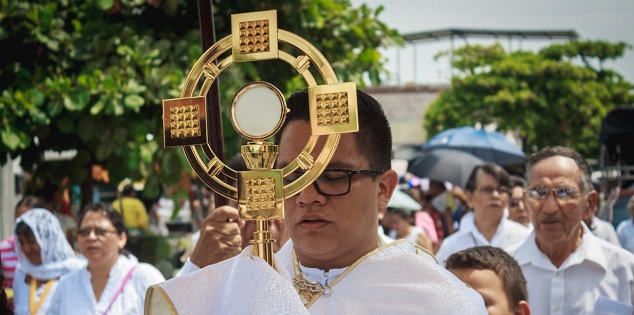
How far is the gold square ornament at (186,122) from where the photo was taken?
2174mm

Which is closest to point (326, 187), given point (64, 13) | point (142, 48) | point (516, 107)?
point (142, 48)

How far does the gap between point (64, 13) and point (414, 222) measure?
13.9 ft

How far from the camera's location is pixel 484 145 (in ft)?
39.8

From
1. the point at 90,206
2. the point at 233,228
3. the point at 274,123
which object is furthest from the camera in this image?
the point at 90,206

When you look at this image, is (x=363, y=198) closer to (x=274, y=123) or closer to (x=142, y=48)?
(x=274, y=123)

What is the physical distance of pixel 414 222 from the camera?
922cm

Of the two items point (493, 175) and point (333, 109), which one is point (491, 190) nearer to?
point (493, 175)

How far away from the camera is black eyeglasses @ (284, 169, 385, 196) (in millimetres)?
2203

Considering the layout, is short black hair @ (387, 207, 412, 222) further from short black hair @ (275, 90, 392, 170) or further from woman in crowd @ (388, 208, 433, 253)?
short black hair @ (275, 90, 392, 170)

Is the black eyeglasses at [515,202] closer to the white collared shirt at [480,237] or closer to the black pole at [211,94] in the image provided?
the white collared shirt at [480,237]

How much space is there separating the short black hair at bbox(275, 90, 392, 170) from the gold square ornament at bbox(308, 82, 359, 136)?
0.21 meters

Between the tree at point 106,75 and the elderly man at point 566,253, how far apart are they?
261 cm

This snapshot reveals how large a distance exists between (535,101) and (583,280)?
27200mm

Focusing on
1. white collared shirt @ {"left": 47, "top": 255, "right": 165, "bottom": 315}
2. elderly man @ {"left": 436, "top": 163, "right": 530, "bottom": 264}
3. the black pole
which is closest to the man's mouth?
the black pole
